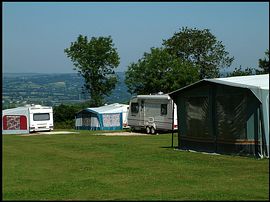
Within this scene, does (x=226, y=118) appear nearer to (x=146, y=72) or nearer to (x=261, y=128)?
(x=261, y=128)

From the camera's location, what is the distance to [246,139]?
45.3 feet

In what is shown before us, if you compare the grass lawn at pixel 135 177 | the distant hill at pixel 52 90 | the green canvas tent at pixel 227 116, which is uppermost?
the distant hill at pixel 52 90

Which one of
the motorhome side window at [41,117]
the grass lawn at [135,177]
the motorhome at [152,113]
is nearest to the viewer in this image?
the grass lawn at [135,177]

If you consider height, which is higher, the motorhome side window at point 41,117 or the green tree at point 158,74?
the green tree at point 158,74

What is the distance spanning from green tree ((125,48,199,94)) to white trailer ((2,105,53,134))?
12388mm

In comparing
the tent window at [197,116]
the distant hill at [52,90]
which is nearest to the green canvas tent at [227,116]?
the tent window at [197,116]

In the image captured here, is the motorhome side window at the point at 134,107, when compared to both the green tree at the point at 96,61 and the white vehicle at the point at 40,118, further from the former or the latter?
the green tree at the point at 96,61

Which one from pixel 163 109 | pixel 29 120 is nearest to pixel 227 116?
pixel 163 109

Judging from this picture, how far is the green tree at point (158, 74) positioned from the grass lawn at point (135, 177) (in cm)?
3092

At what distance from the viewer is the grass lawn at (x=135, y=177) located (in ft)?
27.0

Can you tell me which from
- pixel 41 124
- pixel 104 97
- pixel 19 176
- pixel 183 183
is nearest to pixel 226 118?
pixel 183 183

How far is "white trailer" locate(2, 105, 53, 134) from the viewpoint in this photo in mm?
36531

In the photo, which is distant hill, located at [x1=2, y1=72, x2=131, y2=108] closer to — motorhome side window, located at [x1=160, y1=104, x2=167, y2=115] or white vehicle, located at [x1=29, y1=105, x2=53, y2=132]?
white vehicle, located at [x1=29, y1=105, x2=53, y2=132]

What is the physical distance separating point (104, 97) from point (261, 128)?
129ft
